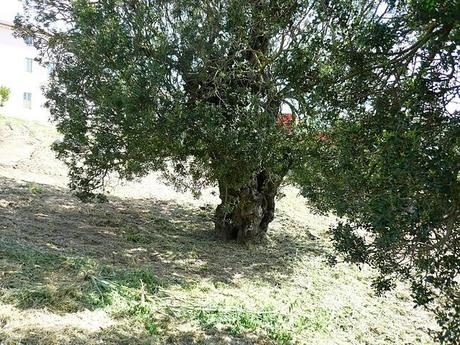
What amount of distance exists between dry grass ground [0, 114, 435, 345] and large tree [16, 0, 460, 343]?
915mm

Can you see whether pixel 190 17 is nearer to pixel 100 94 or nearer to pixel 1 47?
pixel 100 94

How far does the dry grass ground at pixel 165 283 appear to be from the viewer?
4148 mm

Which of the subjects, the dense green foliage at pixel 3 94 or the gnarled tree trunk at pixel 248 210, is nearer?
the gnarled tree trunk at pixel 248 210

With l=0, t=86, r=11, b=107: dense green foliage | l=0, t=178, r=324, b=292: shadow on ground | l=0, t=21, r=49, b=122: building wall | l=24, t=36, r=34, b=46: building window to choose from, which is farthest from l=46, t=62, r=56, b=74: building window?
l=0, t=21, r=49, b=122: building wall

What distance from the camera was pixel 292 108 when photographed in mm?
6004

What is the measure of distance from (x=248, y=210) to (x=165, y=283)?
9.28 ft

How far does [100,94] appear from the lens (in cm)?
579

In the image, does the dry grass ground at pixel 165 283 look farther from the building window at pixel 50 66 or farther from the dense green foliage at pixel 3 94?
the dense green foliage at pixel 3 94

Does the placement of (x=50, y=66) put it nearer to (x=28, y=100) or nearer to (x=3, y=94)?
(x=3, y=94)

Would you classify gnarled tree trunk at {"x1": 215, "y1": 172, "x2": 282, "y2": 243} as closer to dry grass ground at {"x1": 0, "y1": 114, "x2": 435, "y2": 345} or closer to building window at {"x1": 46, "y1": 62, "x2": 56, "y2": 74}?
dry grass ground at {"x1": 0, "y1": 114, "x2": 435, "y2": 345}

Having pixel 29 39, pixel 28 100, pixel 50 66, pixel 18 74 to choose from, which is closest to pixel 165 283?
pixel 50 66

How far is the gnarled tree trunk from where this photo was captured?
7797 millimetres

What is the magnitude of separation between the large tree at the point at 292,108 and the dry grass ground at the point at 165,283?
0.91m

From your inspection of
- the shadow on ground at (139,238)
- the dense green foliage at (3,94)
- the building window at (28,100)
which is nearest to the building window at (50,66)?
the shadow on ground at (139,238)
